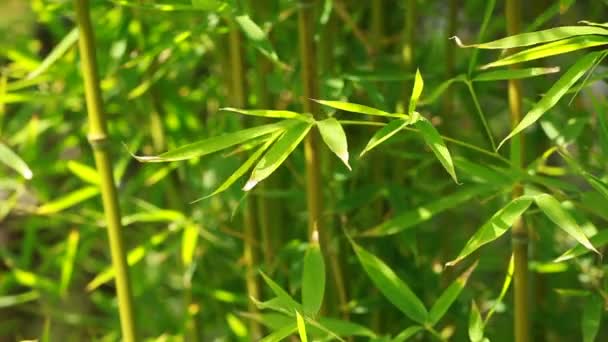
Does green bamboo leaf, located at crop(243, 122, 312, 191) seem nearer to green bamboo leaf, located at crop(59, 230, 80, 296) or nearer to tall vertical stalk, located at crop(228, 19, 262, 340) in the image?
tall vertical stalk, located at crop(228, 19, 262, 340)

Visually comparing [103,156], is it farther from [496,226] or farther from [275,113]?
[496,226]

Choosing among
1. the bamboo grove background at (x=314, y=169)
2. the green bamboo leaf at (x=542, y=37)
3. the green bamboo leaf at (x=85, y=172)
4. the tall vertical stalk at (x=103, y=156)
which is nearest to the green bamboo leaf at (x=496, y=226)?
the bamboo grove background at (x=314, y=169)

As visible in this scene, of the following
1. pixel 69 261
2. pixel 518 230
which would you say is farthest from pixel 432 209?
pixel 69 261

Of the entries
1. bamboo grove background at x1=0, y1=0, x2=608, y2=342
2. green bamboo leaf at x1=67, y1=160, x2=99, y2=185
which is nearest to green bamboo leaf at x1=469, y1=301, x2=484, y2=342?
bamboo grove background at x1=0, y1=0, x2=608, y2=342

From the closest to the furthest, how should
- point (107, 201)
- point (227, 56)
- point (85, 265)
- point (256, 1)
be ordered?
1. point (107, 201)
2. point (256, 1)
3. point (227, 56)
4. point (85, 265)

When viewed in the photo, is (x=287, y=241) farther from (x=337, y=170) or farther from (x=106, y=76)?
(x=106, y=76)

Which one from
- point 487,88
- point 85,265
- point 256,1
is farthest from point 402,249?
point 85,265

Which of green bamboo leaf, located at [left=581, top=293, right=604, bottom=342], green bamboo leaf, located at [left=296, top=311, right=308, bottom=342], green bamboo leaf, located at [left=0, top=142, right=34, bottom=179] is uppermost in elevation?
green bamboo leaf, located at [left=0, top=142, right=34, bottom=179]

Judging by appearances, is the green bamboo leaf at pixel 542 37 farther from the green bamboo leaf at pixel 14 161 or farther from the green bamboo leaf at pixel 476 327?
the green bamboo leaf at pixel 14 161
